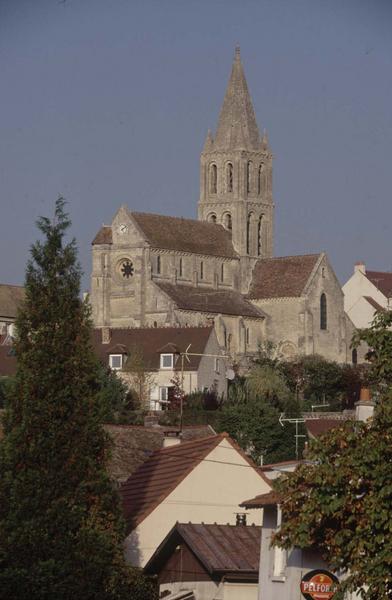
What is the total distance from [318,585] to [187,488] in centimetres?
1486

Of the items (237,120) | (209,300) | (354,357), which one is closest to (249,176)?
(237,120)

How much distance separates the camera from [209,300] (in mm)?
144250

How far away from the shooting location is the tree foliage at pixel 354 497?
28.8m

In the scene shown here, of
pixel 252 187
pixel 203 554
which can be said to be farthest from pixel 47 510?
pixel 252 187

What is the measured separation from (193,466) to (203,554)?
6173mm

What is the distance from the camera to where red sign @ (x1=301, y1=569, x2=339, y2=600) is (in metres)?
31.5

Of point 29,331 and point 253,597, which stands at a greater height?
point 29,331

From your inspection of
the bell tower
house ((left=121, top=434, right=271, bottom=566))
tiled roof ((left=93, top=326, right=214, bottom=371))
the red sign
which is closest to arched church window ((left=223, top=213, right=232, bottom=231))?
the bell tower

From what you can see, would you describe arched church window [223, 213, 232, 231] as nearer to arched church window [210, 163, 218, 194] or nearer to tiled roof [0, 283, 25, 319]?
arched church window [210, 163, 218, 194]

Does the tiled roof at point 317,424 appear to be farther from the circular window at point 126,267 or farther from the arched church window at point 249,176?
the arched church window at point 249,176

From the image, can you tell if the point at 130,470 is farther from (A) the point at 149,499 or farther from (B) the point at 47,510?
(B) the point at 47,510

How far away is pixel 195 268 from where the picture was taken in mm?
147625

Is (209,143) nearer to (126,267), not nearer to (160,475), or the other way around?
(126,267)

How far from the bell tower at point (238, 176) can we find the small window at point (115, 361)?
4842 cm
